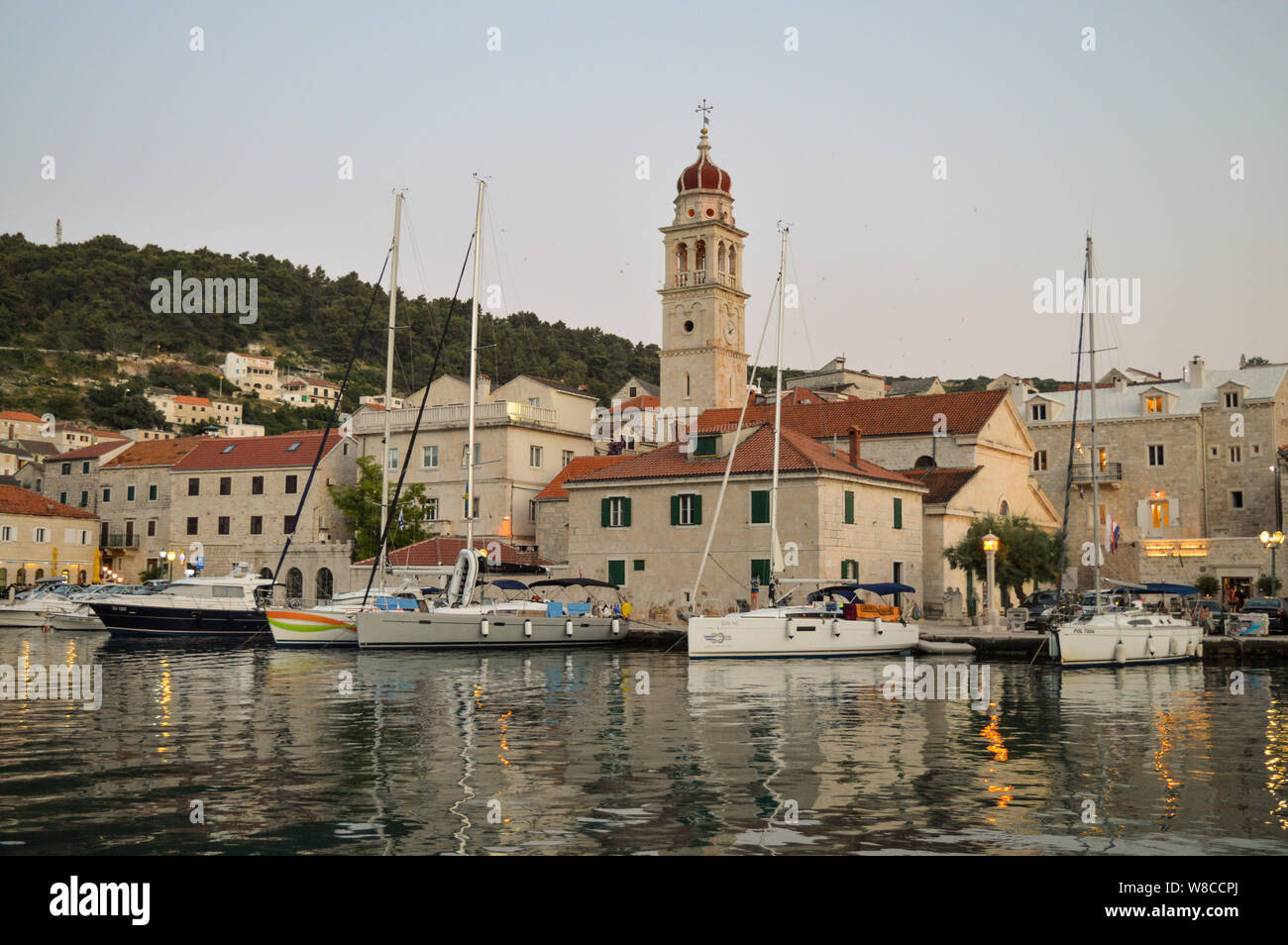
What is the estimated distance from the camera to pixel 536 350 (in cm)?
13800

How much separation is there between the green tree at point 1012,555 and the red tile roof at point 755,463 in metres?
3.56

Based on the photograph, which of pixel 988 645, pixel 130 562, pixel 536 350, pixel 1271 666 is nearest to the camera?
pixel 1271 666

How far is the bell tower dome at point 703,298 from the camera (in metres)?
76.8

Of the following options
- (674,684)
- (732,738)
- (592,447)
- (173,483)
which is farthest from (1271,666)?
(173,483)

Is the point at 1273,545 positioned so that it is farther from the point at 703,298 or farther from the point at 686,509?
the point at 703,298

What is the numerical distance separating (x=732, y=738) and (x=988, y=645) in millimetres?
21661

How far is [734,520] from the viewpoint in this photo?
4659 centimetres

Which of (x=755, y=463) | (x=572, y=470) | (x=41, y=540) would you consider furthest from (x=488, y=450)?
(x=41, y=540)

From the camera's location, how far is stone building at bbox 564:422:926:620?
45.5 m

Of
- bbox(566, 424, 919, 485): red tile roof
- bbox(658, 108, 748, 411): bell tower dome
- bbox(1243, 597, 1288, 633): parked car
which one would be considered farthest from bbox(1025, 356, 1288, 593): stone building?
bbox(658, 108, 748, 411): bell tower dome

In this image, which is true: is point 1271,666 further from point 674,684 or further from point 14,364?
point 14,364

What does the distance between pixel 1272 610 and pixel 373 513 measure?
140 ft

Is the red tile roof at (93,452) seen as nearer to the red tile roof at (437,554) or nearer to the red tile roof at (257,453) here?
the red tile roof at (257,453)

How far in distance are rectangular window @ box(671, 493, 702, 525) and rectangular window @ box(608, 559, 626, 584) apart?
3.12 m
